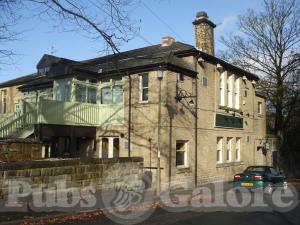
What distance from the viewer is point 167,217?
1195 centimetres

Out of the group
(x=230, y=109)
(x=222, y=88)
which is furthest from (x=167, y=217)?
(x=230, y=109)

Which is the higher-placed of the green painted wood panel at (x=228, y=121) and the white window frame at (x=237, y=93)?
the white window frame at (x=237, y=93)

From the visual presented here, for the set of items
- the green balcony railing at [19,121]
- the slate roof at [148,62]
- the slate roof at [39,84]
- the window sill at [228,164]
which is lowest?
the window sill at [228,164]

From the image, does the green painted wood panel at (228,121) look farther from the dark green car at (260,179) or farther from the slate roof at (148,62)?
the dark green car at (260,179)

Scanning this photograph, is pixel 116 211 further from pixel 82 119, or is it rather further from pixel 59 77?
pixel 59 77

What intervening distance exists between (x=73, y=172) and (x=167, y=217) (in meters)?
4.11

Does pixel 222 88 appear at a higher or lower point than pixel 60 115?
higher

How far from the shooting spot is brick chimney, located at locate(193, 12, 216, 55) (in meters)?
26.0

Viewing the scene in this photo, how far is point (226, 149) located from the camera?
25.6 meters

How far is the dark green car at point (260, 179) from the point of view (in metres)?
18.9

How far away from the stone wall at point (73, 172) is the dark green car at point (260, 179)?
5201 millimetres

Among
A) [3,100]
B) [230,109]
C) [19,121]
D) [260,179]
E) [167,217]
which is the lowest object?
[167,217]

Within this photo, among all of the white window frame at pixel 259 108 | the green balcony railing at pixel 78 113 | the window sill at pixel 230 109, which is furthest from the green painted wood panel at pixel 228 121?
the green balcony railing at pixel 78 113

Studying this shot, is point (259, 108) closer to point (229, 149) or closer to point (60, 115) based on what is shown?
point (229, 149)
